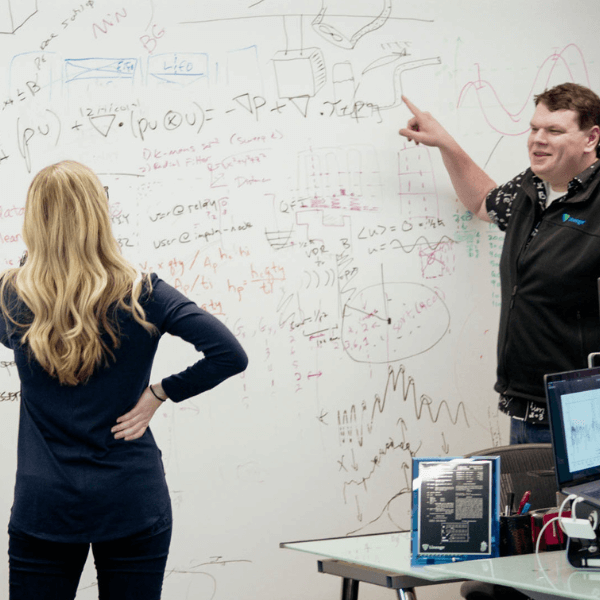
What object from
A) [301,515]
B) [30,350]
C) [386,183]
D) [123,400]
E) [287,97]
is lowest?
[301,515]

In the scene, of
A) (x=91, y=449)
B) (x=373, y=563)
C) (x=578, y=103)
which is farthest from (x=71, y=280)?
(x=578, y=103)

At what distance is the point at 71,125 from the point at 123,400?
121 cm

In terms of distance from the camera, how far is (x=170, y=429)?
2.93m

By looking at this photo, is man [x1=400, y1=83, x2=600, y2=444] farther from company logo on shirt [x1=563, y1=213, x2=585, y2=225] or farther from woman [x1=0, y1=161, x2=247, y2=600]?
woman [x1=0, y1=161, x2=247, y2=600]

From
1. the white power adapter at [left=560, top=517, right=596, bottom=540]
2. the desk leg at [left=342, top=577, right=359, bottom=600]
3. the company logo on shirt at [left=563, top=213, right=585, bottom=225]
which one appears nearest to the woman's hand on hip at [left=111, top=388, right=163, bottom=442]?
the desk leg at [left=342, top=577, right=359, bottom=600]

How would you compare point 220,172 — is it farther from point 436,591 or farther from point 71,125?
point 436,591

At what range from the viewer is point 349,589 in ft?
6.65

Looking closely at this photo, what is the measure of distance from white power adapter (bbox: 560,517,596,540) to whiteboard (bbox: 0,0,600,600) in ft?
4.77

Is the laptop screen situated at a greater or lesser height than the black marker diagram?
lesser

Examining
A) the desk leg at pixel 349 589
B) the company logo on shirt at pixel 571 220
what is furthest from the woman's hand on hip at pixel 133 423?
the company logo on shirt at pixel 571 220

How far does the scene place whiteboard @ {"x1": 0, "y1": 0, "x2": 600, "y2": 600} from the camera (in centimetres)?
285

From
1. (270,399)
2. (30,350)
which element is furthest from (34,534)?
(270,399)

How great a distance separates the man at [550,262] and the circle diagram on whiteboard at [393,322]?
41 cm

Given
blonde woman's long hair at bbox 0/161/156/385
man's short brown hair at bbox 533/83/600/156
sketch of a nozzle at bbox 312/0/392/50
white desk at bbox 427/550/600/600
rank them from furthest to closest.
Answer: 1. sketch of a nozzle at bbox 312/0/392/50
2. man's short brown hair at bbox 533/83/600/156
3. blonde woman's long hair at bbox 0/161/156/385
4. white desk at bbox 427/550/600/600
